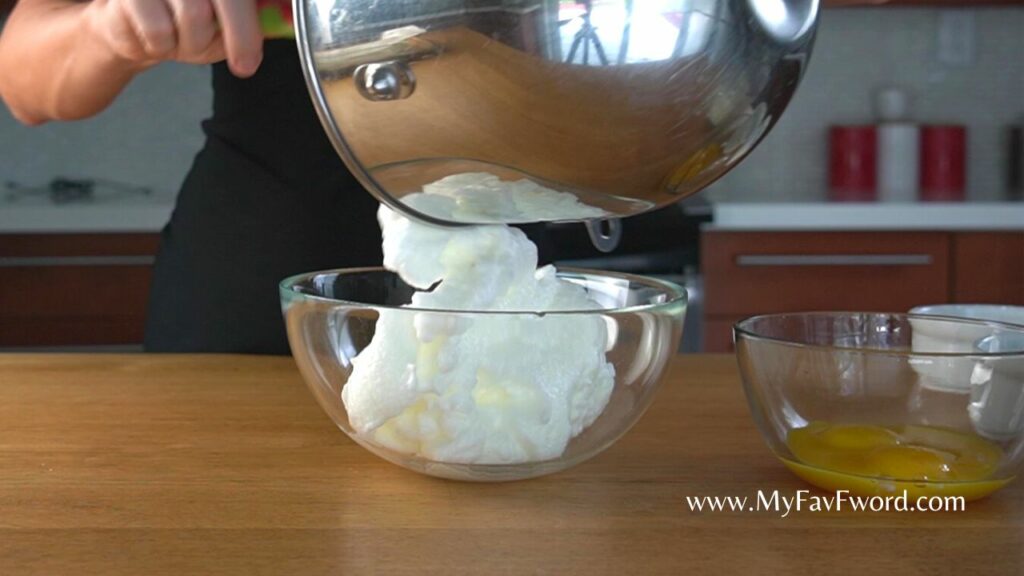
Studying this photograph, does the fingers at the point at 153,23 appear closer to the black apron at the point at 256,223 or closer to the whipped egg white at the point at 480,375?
the whipped egg white at the point at 480,375

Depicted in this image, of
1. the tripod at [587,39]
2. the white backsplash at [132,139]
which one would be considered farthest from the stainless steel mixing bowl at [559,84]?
the white backsplash at [132,139]

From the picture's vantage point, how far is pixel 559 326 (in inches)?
22.4

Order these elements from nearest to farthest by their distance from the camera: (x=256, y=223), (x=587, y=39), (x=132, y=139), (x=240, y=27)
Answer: (x=587, y=39) < (x=240, y=27) < (x=256, y=223) < (x=132, y=139)

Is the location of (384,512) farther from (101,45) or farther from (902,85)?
(902,85)

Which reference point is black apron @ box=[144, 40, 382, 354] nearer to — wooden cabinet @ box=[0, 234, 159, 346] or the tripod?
the tripod

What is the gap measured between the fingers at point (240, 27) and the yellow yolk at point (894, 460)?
1.11ft

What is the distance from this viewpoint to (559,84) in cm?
53

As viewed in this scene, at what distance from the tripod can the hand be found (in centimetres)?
20

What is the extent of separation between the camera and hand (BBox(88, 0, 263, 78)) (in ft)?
2.07

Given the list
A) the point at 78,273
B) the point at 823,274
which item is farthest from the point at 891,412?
the point at 78,273

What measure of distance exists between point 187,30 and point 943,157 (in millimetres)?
2115

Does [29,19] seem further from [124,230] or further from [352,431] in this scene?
[124,230]

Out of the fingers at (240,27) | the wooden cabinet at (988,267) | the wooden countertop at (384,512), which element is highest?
the fingers at (240,27)

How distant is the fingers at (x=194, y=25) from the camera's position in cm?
65
